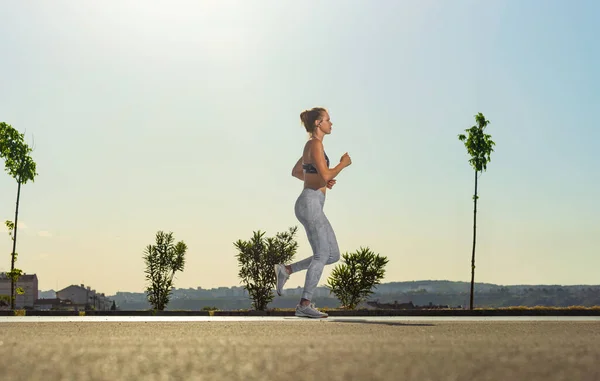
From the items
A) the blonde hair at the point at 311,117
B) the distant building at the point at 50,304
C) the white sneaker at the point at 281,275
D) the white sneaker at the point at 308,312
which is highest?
the blonde hair at the point at 311,117

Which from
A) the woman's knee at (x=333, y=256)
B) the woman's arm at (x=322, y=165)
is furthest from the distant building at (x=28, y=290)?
the woman's arm at (x=322, y=165)

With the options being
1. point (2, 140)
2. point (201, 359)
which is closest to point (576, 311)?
point (201, 359)

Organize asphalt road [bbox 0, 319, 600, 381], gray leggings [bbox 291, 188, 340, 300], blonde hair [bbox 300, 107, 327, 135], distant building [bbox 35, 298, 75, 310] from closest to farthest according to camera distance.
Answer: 1. asphalt road [bbox 0, 319, 600, 381]
2. gray leggings [bbox 291, 188, 340, 300]
3. blonde hair [bbox 300, 107, 327, 135]
4. distant building [bbox 35, 298, 75, 310]

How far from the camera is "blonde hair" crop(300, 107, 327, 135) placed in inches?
498

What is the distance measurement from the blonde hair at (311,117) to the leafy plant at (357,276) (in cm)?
1605

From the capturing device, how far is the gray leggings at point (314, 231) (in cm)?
1214

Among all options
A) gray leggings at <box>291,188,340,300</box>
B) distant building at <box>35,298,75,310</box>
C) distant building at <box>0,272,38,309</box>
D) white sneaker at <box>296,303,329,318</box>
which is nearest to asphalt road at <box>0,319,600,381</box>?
white sneaker at <box>296,303,329,318</box>

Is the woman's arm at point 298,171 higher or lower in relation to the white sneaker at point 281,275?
higher

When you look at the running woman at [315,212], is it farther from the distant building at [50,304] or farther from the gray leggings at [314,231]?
the distant building at [50,304]

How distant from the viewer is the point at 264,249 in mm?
31719

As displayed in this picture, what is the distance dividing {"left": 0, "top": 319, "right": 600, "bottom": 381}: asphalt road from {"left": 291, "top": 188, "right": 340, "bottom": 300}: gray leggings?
4.57 meters

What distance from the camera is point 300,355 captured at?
500 centimetres

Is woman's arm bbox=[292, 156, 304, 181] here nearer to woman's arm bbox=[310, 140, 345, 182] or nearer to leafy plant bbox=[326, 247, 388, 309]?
woman's arm bbox=[310, 140, 345, 182]

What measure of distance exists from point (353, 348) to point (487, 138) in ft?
91.8
